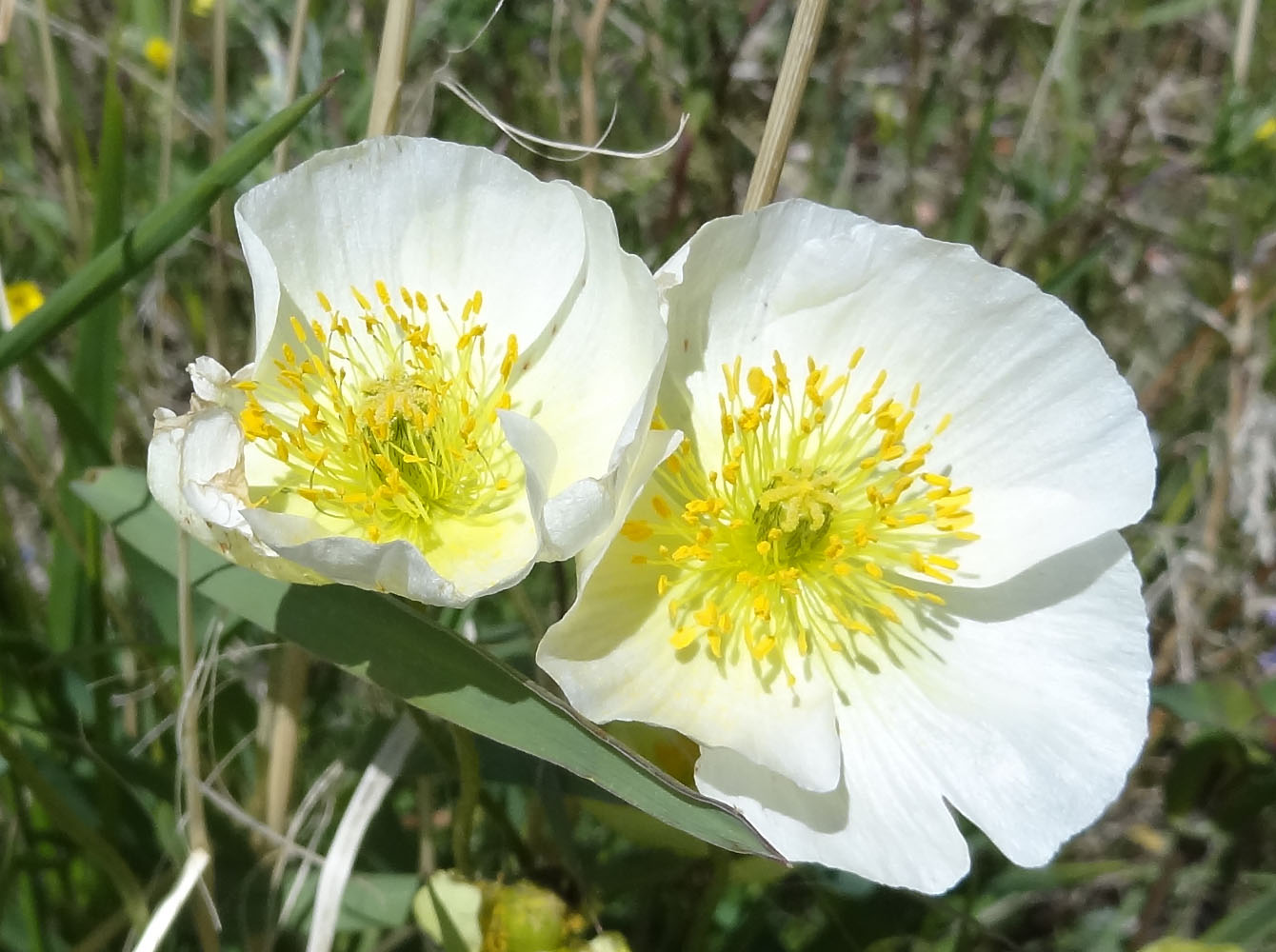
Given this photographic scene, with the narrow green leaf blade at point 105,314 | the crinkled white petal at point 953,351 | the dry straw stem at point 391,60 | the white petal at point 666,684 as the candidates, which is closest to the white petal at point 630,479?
the white petal at point 666,684

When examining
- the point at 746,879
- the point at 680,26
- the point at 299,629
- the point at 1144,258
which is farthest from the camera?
the point at 1144,258

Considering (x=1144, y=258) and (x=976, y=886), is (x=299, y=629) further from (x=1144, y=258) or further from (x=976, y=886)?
(x=1144, y=258)

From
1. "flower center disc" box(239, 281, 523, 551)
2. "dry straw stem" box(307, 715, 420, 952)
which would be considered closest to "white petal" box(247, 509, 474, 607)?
"flower center disc" box(239, 281, 523, 551)

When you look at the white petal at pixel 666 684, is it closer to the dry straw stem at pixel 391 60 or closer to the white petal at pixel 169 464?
the white petal at pixel 169 464

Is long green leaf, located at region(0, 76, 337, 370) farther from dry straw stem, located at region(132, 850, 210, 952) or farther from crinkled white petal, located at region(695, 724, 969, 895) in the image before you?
crinkled white petal, located at region(695, 724, 969, 895)

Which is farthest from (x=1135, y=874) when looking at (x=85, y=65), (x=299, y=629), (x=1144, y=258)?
(x=85, y=65)

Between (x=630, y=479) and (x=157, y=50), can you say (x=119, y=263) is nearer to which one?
(x=630, y=479)

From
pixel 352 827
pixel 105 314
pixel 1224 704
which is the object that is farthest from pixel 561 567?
pixel 1224 704
